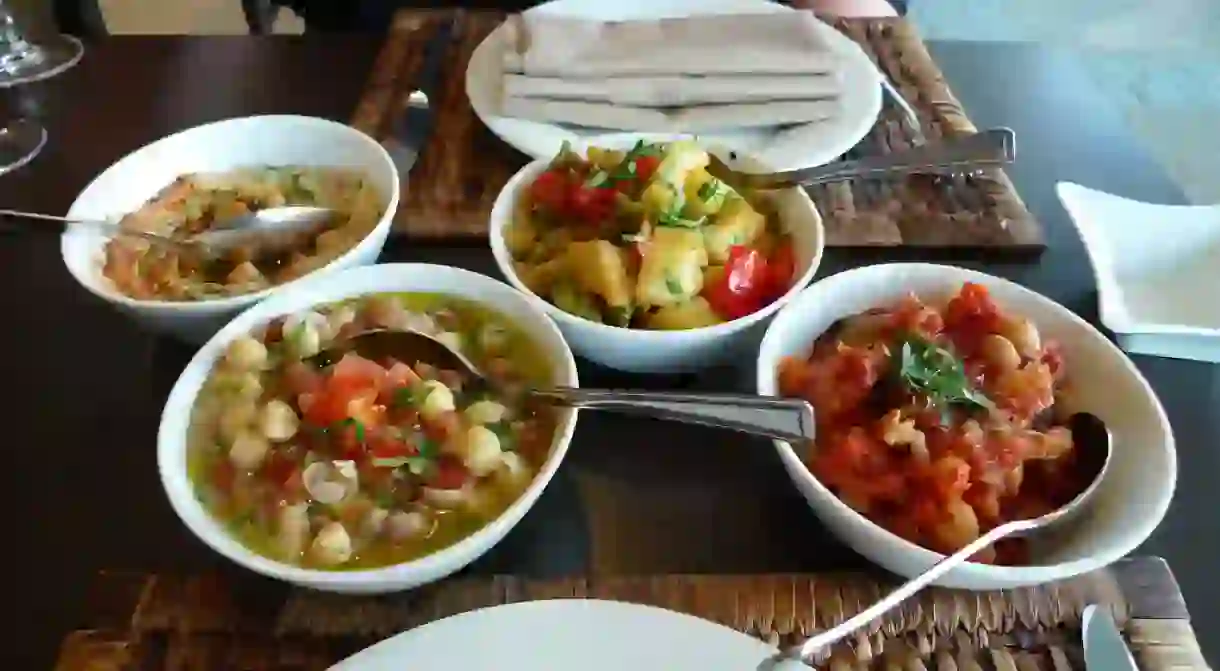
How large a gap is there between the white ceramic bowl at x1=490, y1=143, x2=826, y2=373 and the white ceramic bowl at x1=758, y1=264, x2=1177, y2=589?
39 mm

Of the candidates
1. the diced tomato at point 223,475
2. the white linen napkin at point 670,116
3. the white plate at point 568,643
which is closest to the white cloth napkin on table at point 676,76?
the white linen napkin at point 670,116

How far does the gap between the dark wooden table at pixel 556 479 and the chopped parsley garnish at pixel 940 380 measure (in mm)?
144

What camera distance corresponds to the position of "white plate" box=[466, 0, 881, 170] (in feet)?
3.84

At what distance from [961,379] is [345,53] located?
104cm

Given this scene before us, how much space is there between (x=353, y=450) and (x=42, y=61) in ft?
3.46

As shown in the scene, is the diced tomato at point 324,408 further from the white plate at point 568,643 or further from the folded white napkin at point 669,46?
the folded white napkin at point 669,46

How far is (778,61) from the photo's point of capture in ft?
4.14

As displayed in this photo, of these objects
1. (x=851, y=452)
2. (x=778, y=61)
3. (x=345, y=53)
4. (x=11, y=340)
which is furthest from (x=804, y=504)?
(x=345, y=53)

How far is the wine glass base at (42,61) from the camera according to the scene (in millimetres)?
1415

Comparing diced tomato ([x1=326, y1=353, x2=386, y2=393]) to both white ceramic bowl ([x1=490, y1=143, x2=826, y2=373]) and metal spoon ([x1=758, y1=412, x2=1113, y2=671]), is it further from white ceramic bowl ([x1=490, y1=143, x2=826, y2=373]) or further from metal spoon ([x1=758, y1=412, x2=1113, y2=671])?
metal spoon ([x1=758, y1=412, x2=1113, y2=671])

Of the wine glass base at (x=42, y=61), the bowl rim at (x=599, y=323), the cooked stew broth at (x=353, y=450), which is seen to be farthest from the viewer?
the wine glass base at (x=42, y=61)

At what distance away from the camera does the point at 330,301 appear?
3.04 ft

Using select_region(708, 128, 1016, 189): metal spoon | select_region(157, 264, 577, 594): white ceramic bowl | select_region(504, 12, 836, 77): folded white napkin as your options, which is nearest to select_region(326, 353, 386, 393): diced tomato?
select_region(157, 264, 577, 594): white ceramic bowl

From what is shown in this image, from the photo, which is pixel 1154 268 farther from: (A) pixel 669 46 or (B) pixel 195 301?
(B) pixel 195 301
